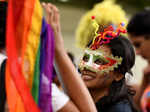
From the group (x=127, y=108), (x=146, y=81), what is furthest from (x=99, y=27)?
(x=146, y=81)

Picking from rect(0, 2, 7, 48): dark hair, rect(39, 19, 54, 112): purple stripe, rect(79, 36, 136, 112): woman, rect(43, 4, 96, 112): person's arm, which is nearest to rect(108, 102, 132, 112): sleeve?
rect(79, 36, 136, 112): woman

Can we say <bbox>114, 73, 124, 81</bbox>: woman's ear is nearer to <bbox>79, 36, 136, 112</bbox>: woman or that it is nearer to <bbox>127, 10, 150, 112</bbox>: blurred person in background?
<bbox>79, 36, 136, 112</bbox>: woman

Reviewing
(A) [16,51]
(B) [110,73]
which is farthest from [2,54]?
(B) [110,73]

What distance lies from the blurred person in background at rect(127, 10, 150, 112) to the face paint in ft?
2.39

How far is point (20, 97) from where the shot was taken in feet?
5.08

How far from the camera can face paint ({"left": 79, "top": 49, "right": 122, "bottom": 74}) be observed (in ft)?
5.83

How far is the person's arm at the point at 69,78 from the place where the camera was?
1611mm

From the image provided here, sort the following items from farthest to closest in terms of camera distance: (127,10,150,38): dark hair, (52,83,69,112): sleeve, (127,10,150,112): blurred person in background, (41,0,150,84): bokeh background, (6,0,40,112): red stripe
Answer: (41,0,150,84): bokeh background < (127,10,150,38): dark hair < (127,10,150,112): blurred person in background < (52,83,69,112): sleeve < (6,0,40,112): red stripe

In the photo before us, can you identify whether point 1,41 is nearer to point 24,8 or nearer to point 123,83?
point 24,8

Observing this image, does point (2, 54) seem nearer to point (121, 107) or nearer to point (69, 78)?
point (69, 78)

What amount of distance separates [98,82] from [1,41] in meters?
0.57

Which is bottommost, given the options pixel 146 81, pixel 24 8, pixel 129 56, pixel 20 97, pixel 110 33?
pixel 146 81

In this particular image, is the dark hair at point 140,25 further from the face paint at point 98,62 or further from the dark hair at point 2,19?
the dark hair at point 2,19

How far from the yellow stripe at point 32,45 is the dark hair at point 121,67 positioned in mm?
413
